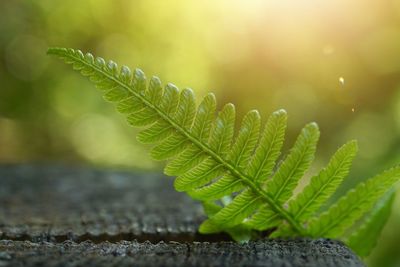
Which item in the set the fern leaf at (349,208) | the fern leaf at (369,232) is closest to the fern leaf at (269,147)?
the fern leaf at (349,208)

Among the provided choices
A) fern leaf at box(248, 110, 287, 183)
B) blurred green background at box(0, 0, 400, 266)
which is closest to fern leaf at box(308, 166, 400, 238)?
fern leaf at box(248, 110, 287, 183)

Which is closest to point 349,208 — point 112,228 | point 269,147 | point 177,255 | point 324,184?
point 324,184

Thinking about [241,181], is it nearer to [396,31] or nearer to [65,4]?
[396,31]

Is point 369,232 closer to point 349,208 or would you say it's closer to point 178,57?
point 349,208

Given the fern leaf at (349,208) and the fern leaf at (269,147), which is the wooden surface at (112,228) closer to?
the fern leaf at (349,208)

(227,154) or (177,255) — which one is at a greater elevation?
(227,154)

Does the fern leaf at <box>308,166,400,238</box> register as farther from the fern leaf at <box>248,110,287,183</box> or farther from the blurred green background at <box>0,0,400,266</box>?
the blurred green background at <box>0,0,400,266</box>
